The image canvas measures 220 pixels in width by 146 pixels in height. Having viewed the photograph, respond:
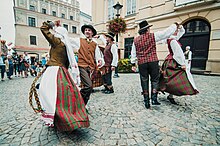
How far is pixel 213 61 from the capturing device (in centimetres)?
838

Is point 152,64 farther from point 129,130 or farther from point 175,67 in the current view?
point 129,130

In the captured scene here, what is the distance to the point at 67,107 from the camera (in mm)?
1879

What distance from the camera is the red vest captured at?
2895mm

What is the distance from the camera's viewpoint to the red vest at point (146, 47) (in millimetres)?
2895

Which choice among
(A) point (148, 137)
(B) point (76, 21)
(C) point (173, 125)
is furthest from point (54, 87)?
(B) point (76, 21)

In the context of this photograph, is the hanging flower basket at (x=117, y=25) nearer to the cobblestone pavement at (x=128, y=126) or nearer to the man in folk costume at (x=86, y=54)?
the man in folk costume at (x=86, y=54)

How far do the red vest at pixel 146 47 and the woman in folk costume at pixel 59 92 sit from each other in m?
1.60

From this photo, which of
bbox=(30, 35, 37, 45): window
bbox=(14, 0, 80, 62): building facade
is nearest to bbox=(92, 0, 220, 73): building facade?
bbox=(14, 0, 80, 62): building facade

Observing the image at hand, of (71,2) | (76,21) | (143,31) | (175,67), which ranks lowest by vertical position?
(175,67)

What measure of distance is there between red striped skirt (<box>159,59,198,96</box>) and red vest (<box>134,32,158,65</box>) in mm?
488

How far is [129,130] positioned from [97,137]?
55cm

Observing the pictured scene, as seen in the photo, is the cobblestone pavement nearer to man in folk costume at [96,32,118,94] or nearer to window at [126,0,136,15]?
man in folk costume at [96,32,118,94]

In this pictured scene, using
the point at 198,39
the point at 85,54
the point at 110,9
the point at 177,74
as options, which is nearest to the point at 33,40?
the point at 110,9

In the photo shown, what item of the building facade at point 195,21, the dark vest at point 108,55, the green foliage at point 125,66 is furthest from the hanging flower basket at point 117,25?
the dark vest at point 108,55
